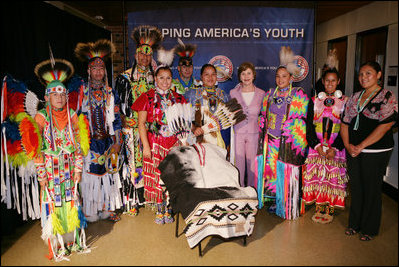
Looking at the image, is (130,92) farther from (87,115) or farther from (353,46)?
(353,46)

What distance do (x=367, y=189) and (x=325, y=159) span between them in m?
0.53

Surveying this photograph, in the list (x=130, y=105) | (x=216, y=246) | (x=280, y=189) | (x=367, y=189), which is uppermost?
(x=130, y=105)

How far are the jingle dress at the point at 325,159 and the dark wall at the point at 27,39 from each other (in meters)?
2.81

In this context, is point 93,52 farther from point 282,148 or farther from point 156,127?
point 282,148

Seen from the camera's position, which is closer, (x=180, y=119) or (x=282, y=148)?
(x=180, y=119)

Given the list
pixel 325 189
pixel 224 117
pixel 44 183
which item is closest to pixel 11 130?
pixel 44 183

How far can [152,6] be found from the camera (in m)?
4.08

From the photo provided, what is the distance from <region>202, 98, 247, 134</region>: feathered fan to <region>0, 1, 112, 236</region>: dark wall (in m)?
1.78

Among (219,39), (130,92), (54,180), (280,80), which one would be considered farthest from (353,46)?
(54,180)

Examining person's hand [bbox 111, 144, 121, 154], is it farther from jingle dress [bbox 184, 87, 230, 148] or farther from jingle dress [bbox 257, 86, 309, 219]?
jingle dress [bbox 257, 86, 309, 219]

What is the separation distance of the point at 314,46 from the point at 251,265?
2780mm

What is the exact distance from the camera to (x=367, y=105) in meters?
2.78

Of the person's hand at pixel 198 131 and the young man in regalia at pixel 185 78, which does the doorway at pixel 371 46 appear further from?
the person's hand at pixel 198 131

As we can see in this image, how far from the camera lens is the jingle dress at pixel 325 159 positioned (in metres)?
3.20
